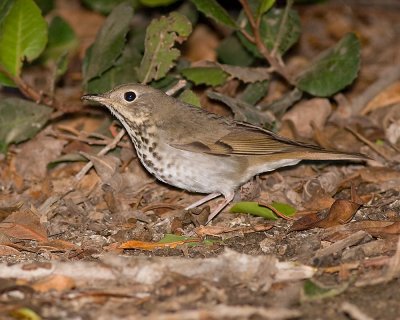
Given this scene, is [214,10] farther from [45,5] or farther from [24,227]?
[24,227]

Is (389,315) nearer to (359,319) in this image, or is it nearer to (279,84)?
(359,319)

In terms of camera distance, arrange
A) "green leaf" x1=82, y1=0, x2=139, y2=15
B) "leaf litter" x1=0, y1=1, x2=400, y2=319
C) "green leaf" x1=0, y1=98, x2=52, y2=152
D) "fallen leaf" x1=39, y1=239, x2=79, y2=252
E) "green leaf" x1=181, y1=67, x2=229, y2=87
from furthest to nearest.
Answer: "green leaf" x1=82, y1=0, x2=139, y2=15 → "green leaf" x1=0, y1=98, x2=52, y2=152 → "green leaf" x1=181, y1=67, x2=229, y2=87 → "fallen leaf" x1=39, y1=239, x2=79, y2=252 → "leaf litter" x1=0, y1=1, x2=400, y2=319

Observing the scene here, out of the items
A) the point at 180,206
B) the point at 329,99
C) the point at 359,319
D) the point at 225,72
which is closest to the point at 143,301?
the point at 359,319

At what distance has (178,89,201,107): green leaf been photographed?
25.1 ft

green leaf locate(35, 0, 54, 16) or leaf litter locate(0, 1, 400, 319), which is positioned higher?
green leaf locate(35, 0, 54, 16)

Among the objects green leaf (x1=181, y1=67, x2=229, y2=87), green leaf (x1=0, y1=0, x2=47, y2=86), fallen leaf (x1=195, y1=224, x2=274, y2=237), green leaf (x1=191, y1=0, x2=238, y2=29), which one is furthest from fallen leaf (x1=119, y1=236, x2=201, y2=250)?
green leaf (x1=191, y1=0, x2=238, y2=29)

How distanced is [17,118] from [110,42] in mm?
1134

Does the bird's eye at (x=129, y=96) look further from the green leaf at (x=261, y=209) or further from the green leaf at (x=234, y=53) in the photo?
the green leaf at (x=234, y=53)

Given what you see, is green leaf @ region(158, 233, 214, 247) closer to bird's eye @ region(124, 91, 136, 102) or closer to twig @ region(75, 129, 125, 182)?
bird's eye @ region(124, 91, 136, 102)

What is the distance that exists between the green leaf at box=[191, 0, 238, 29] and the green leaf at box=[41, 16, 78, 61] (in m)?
2.31

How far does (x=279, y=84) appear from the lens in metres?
9.16

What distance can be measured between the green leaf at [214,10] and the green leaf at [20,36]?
1442 millimetres

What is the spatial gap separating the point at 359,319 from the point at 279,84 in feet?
16.4

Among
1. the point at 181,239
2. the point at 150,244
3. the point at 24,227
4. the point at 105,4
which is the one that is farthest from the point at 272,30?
the point at 24,227
